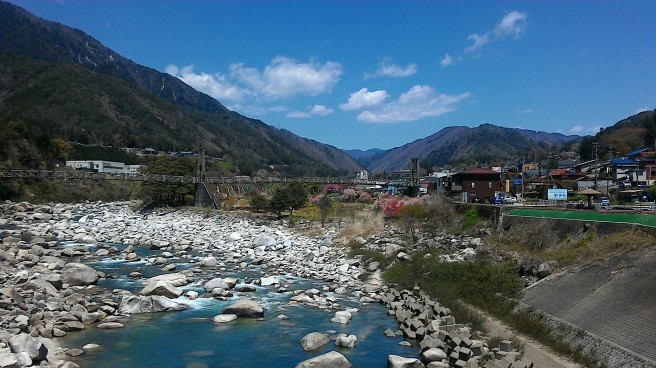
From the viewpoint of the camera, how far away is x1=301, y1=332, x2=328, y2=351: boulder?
1275cm

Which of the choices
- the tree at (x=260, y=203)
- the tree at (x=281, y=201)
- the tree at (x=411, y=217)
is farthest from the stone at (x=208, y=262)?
the tree at (x=260, y=203)

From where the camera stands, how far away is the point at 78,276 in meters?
18.7

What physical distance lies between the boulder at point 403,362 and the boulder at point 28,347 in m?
8.36

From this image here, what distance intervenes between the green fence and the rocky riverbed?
14.6ft

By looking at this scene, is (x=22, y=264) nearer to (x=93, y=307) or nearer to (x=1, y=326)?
(x=93, y=307)

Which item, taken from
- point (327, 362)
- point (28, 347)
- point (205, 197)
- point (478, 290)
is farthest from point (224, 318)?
point (205, 197)

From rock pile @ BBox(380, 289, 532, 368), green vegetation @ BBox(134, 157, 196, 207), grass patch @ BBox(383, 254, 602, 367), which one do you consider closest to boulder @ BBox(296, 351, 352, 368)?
rock pile @ BBox(380, 289, 532, 368)

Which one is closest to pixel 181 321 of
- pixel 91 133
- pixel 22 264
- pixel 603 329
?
pixel 22 264

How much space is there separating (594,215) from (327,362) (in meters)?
14.4

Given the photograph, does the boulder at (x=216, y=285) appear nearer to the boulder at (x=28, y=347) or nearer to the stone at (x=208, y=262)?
the stone at (x=208, y=262)

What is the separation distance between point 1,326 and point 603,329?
1548 centimetres

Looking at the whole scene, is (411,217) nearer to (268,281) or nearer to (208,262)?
(268,281)

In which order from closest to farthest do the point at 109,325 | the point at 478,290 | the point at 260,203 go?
the point at 109,325, the point at 478,290, the point at 260,203

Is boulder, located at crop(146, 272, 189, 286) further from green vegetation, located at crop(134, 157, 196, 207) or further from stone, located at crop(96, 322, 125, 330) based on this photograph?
green vegetation, located at crop(134, 157, 196, 207)
